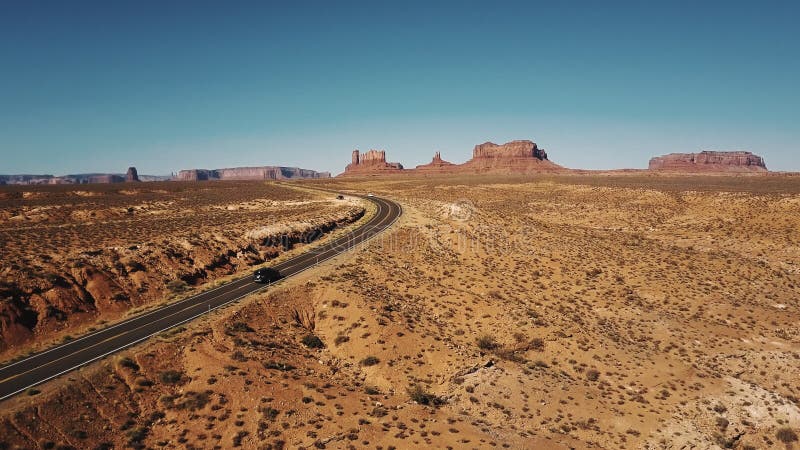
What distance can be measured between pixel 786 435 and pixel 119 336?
138ft

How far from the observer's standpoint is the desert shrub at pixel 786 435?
2216cm

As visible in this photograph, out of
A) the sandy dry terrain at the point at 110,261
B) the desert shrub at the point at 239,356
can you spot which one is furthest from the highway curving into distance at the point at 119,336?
the desert shrub at the point at 239,356

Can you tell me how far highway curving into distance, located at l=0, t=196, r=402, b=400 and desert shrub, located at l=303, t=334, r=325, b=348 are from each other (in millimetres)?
8232

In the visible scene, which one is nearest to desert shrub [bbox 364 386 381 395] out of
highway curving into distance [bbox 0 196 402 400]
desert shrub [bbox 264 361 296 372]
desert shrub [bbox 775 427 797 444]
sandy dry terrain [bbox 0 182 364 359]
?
desert shrub [bbox 264 361 296 372]

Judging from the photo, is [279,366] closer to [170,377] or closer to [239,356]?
[239,356]

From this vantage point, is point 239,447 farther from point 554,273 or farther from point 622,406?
point 554,273

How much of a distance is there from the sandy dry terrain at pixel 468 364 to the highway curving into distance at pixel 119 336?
5.88 ft

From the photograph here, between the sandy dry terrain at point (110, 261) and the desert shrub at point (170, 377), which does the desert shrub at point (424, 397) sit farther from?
the sandy dry terrain at point (110, 261)

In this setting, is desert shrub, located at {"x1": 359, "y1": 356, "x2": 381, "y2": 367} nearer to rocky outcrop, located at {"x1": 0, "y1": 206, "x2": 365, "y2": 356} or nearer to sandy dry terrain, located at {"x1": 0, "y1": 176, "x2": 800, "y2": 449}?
sandy dry terrain, located at {"x1": 0, "y1": 176, "x2": 800, "y2": 449}

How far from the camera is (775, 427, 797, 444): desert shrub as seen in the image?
872 inches

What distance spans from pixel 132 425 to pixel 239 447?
624cm

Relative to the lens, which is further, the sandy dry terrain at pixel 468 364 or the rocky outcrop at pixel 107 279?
the rocky outcrop at pixel 107 279

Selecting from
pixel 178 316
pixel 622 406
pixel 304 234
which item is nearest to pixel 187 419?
pixel 178 316

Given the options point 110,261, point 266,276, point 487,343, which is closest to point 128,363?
point 266,276
